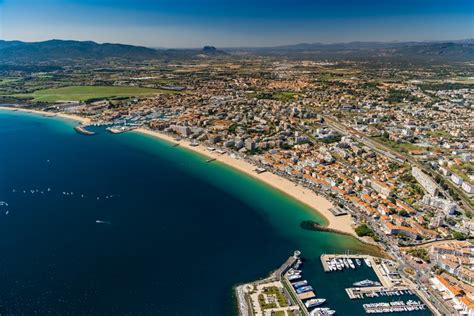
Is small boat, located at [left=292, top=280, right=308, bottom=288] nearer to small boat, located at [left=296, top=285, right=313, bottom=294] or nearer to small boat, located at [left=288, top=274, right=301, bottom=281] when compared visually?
small boat, located at [left=296, top=285, right=313, bottom=294]

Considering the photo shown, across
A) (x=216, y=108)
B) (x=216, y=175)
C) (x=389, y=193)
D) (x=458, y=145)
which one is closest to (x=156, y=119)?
(x=216, y=108)

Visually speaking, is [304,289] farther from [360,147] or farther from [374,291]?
[360,147]

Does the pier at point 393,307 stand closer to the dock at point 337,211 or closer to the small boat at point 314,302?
the small boat at point 314,302

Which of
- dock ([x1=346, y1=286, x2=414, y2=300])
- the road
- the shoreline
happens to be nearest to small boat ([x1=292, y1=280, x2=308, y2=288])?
dock ([x1=346, y1=286, x2=414, y2=300])

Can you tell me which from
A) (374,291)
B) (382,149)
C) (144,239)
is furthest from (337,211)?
(382,149)

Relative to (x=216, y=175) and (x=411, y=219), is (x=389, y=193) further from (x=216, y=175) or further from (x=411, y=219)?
(x=216, y=175)

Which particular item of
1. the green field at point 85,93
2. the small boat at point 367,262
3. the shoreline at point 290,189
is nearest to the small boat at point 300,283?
the small boat at point 367,262
